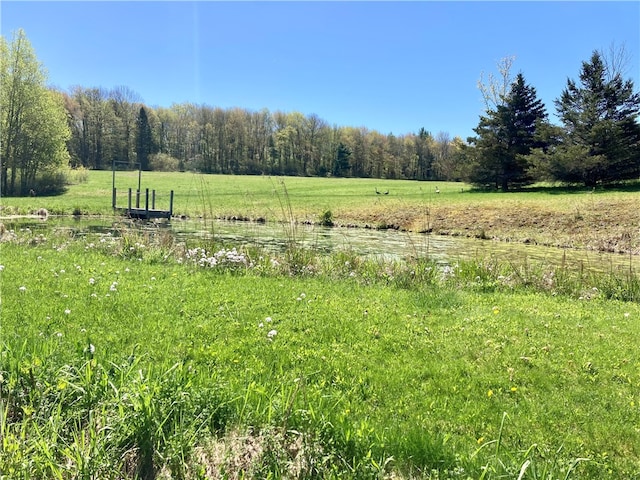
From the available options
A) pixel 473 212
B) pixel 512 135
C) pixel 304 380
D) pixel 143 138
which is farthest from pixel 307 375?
pixel 143 138

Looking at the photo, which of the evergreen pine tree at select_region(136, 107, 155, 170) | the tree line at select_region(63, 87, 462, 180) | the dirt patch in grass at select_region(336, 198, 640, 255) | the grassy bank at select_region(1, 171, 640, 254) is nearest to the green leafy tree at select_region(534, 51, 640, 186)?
the grassy bank at select_region(1, 171, 640, 254)

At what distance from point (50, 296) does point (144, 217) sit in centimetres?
2033

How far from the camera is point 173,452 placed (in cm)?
239

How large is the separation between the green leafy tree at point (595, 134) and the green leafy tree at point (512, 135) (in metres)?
2.23

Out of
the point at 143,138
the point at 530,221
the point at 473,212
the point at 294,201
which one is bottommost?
the point at 530,221

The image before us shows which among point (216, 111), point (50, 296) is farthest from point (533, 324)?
point (216, 111)

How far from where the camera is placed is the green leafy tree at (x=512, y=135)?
34125mm

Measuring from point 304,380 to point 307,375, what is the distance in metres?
0.15

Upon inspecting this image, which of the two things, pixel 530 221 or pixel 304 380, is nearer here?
pixel 304 380

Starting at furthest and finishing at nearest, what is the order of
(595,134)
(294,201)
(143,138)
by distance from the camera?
(143,138), (294,201), (595,134)

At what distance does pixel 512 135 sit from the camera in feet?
113

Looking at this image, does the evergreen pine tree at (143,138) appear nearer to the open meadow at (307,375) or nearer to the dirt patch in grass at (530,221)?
the dirt patch in grass at (530,221)

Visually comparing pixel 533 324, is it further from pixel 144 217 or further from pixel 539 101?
pixel 539 101

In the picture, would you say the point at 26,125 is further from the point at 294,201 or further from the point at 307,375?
the point at 307,375
